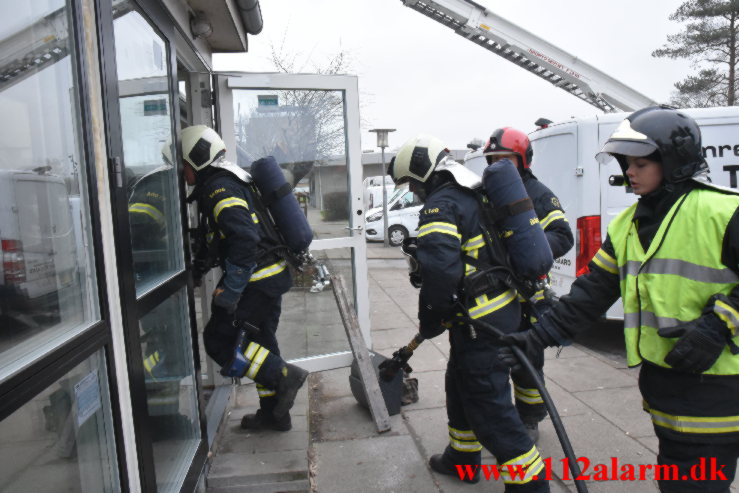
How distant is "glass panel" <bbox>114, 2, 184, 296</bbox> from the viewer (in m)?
2.17

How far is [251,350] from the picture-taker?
3191 mm

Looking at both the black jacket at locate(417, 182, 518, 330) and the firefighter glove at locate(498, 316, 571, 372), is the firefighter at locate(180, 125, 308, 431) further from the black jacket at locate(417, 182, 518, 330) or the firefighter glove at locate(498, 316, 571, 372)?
the firefighter glove at locate(498, 316, 571, 372)

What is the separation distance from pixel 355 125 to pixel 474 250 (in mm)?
2128

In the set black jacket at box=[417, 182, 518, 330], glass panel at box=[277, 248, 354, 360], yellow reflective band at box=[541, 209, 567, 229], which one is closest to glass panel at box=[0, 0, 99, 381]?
black jacket at box=[417, 182, 518, 330]

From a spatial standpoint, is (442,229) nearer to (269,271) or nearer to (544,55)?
(269,271)

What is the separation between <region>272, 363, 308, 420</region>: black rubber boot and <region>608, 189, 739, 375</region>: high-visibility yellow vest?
201 cm

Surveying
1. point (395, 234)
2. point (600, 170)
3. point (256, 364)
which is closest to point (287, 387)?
point (256, 364)

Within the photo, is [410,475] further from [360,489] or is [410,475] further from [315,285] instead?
[315,285]

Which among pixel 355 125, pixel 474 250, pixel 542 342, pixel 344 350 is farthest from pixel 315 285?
pixel 542 342

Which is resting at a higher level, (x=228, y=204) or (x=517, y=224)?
(x=228, y=204)

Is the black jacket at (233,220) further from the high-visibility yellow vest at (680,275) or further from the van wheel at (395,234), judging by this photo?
the van wheel at (395,234)

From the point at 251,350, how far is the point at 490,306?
1.49m

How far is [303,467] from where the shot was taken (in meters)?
3.01

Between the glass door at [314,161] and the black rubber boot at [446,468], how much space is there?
1.49 metres
